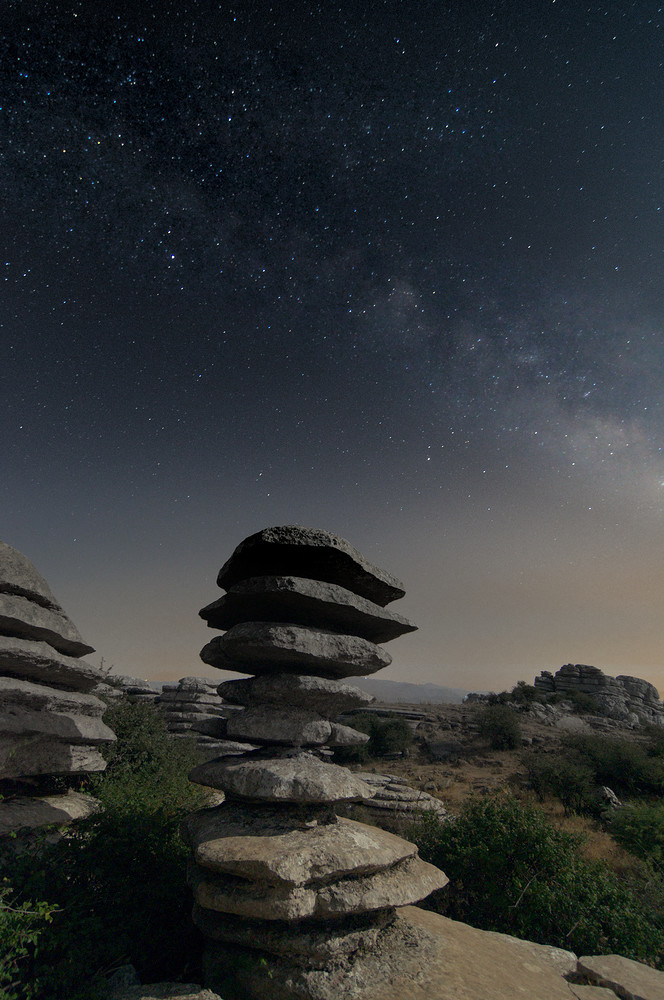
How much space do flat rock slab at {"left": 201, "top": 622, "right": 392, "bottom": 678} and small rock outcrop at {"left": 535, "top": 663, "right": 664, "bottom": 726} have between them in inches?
1780

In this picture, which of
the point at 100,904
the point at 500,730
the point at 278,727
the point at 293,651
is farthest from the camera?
the point at 500,730

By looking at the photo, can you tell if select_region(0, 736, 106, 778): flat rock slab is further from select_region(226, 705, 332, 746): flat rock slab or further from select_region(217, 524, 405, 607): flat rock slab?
select_region(217, 524, 405, 607): flat rock slab

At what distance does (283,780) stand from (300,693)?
44.7 inches

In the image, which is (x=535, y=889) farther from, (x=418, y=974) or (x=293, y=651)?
(x=293, y=651)

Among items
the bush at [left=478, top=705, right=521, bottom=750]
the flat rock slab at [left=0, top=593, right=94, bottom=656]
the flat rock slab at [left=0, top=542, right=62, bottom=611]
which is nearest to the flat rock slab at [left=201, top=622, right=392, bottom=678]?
the flat rock slab at [left=0, top=593, right=94, bottom=656]

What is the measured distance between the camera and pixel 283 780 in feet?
17.9

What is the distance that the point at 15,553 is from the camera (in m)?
6.90

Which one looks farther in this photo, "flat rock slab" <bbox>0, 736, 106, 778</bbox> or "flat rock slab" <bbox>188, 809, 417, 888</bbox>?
"flat rock slab" <bbox>0, 736, 106, 778</bbox>

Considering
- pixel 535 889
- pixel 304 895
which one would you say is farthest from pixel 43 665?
pixel 535 889

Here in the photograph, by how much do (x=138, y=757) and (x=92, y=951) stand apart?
7549 mm

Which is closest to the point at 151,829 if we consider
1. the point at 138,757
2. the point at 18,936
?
the point at 18,936

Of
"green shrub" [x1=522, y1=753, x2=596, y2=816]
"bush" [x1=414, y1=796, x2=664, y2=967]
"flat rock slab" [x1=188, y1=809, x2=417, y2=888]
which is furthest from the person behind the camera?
"green shrub" [x1=522, y1=753, x2=596, y2=816]

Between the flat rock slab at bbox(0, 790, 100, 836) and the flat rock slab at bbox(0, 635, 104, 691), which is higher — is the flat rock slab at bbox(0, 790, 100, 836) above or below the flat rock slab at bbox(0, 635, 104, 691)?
below

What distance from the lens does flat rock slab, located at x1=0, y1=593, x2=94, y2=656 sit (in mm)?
6203
